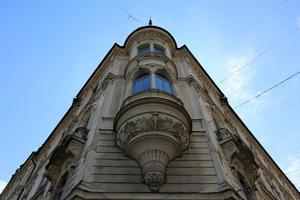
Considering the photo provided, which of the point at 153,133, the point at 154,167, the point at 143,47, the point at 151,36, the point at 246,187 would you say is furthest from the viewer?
the point at 151,36

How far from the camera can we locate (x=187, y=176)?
9.91m

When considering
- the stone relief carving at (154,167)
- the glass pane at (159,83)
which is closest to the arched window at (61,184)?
the stone relief carving at (154,167)

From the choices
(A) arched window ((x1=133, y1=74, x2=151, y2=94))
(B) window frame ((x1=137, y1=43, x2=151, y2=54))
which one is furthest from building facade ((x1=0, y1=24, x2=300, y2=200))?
(B) window frame ((x1=137, y1=43, x2=151, y2=54))

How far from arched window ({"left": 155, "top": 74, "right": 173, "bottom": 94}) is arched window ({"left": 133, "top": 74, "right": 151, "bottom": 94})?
451 millimetres

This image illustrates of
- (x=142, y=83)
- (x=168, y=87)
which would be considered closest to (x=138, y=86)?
(x=142, y=83)

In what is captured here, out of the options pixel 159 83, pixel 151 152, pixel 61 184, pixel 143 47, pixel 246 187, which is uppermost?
pixel 143 47

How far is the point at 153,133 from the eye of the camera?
10.1m

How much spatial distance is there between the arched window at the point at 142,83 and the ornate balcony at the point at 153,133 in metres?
1.68

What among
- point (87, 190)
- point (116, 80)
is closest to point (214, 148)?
point (87, 190)

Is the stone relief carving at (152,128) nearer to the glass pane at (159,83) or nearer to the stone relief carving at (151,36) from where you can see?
the glass pane at (159,83)

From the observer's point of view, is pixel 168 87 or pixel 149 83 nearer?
pixel 149 83

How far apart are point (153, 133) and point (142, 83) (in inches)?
174

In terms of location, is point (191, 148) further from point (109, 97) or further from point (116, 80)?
point (116, 80)

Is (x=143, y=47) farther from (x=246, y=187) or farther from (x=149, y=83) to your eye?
(x=246, y=187)
